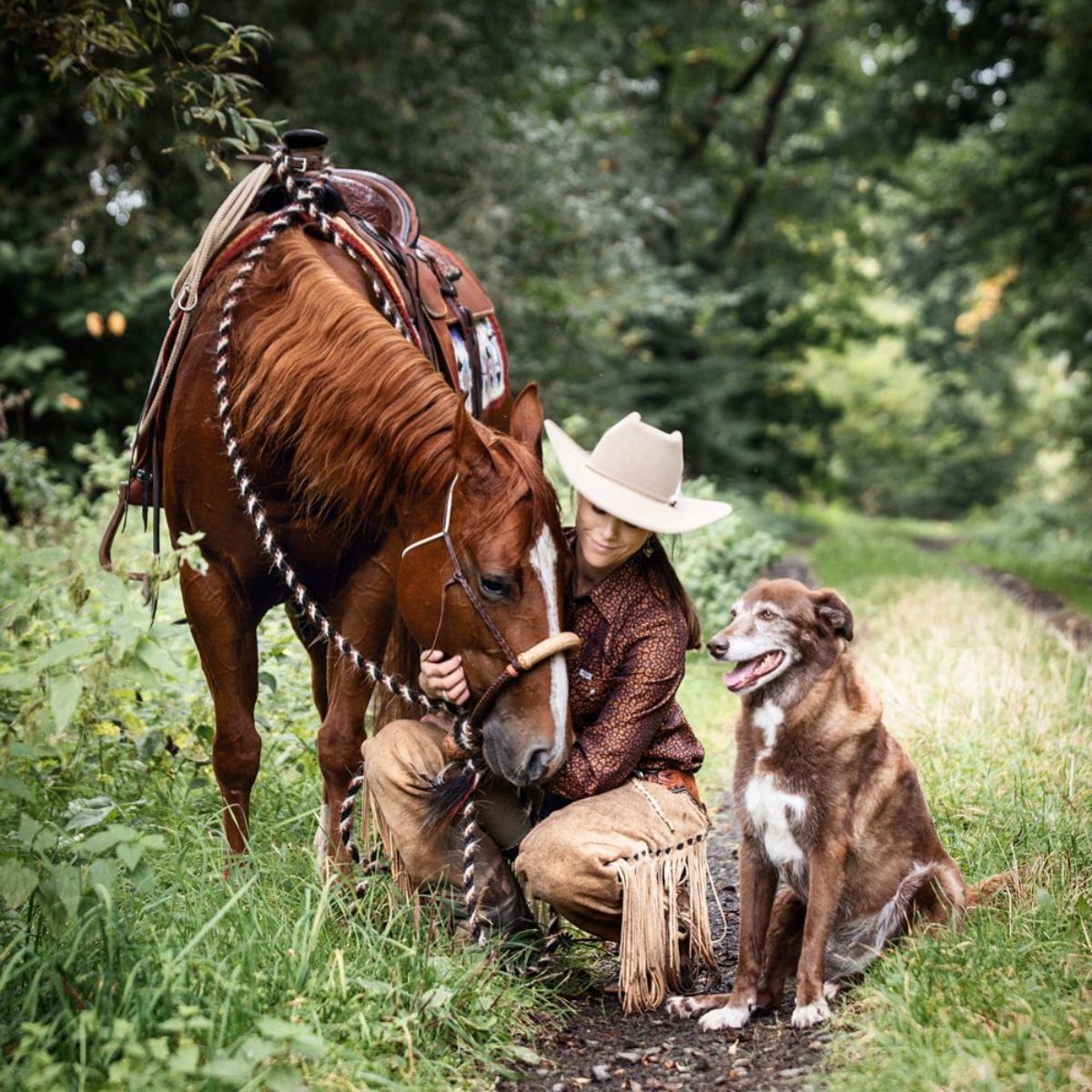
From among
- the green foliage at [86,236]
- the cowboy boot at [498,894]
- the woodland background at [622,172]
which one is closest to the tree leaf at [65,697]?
the cowboy boot at [498,894]

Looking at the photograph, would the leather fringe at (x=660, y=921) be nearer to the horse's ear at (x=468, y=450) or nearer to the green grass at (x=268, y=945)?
the green grass at (x=268, y=945)

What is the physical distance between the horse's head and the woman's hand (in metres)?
0.02

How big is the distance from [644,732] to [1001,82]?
44.7 ft

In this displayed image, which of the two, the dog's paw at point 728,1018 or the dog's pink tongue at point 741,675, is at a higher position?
the dog's pink tongue at point 741,675

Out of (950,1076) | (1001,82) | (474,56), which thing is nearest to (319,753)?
(950,1076)

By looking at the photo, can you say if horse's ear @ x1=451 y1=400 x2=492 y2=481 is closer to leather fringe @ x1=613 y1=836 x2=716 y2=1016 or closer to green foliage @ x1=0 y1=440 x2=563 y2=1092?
green foliage @ x1=0 y1=440 x2=563 y2=1092

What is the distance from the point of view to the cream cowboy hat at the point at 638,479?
3.22 m

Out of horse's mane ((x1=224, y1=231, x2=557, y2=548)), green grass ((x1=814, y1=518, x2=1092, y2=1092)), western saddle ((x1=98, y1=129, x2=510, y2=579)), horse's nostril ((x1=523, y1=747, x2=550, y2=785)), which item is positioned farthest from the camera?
western saddle ((x1=98, y1=129, x2=510, y2=579))

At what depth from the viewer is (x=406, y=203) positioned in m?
4.62

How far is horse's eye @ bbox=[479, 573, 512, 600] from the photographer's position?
3084 millimetres

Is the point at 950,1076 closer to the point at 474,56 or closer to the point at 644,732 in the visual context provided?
the point at 644,732

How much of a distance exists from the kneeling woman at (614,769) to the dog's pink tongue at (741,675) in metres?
0.23

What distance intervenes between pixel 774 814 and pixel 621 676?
565mm

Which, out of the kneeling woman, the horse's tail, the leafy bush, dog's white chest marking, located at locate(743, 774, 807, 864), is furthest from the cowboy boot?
the leafy bush
